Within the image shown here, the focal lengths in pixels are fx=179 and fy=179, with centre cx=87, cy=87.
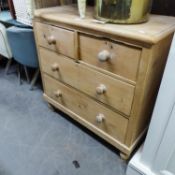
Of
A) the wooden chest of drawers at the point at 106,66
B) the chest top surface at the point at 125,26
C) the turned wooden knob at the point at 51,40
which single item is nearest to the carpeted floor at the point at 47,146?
the wooden chest of drawers at the point at 106,66

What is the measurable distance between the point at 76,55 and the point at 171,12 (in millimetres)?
596

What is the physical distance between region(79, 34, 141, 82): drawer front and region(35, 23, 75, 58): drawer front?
8 cm

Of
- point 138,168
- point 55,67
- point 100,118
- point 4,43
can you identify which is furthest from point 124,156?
point 4,43

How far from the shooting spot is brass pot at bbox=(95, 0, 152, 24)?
0.77 metres

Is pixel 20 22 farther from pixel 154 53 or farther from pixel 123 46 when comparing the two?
pixel 154 53

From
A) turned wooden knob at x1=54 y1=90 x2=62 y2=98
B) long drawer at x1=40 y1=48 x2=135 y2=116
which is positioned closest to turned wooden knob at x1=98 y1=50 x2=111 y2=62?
long drawer at x1=40 y1=48 x2=135 y2=116

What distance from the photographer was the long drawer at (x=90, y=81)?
88cm

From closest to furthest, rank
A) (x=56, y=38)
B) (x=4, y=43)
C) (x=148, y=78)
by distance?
(x=148, y=78)
(x=56, y=38)
(x=4, y=43)

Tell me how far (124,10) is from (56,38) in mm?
433

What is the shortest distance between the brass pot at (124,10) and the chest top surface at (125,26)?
0.03m

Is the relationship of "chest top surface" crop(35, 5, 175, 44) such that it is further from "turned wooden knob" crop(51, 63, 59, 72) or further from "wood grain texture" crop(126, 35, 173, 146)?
"turned wooden knob" crop(51, 63, 59, 72)

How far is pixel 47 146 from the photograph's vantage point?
4.09ft

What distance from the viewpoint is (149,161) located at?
0.93 m

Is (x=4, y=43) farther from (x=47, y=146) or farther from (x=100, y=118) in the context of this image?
(x=100, y=118)
